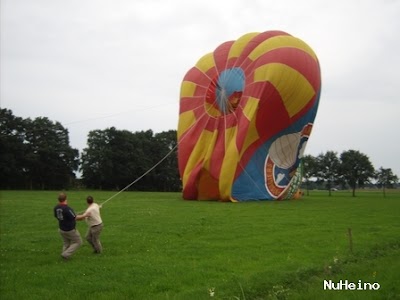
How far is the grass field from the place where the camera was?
24.8 ft

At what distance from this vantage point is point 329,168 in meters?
69.2

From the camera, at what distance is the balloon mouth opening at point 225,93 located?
30.2 meters

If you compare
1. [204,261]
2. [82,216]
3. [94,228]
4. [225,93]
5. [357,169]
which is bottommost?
[204,261]

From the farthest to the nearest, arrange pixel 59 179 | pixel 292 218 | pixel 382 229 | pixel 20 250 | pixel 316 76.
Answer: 1. pixel 59 179
2. pixel 316 76
3. pixel 292 218
4. pixel 382 229
5. pixel 20 250

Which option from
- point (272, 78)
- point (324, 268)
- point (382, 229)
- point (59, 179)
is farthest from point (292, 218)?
point (59, 179)

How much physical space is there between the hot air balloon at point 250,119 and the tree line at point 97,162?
3578 cm

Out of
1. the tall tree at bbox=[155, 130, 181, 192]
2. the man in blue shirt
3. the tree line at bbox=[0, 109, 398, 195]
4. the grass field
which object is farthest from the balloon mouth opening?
the tall tree at bbox=[155, 130, 181, 192]

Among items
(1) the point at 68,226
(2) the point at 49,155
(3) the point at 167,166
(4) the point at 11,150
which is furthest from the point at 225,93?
(3) the point at 167,166

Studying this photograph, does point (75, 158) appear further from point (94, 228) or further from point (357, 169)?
point (94, 228)

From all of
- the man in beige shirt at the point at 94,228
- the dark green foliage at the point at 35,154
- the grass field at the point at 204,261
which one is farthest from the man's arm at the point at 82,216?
the dark green foliage at the point at 35,154

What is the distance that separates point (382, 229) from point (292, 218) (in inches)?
155

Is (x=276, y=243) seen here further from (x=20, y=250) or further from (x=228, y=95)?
(x=228, y=95)

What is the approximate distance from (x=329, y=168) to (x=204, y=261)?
62.3m

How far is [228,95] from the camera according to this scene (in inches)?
1201
